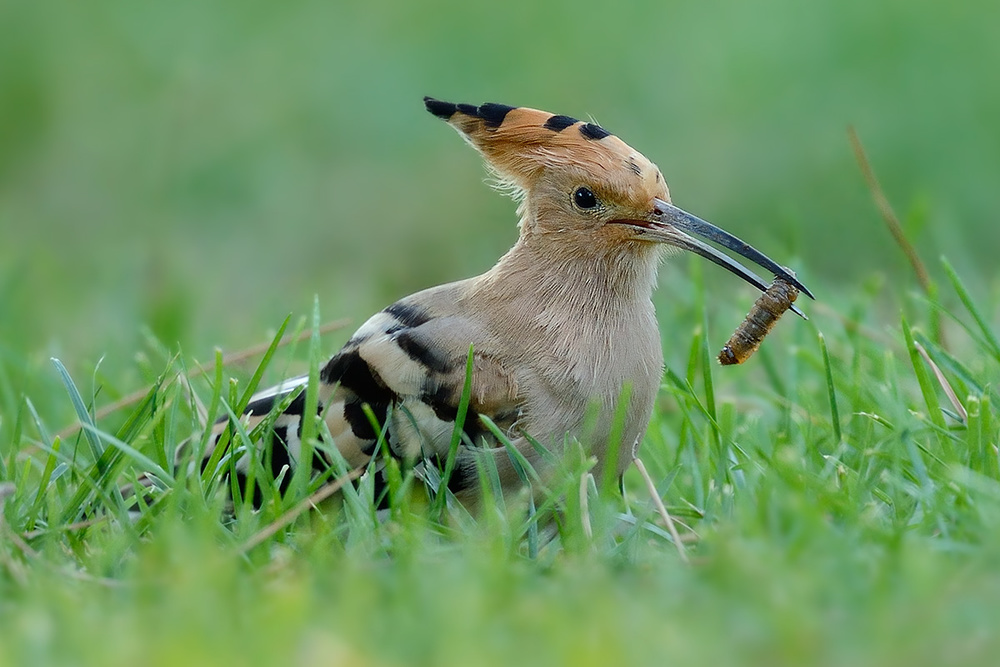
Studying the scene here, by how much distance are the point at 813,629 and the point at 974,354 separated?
2075 mm

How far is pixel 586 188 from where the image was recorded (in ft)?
9.08

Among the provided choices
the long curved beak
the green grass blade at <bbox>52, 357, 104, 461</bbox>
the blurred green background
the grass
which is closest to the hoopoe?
the long curved beak

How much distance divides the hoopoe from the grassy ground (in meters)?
0.13

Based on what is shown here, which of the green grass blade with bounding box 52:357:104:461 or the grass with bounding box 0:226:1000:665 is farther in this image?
the green grass blade with bounding box 52:357:104:461

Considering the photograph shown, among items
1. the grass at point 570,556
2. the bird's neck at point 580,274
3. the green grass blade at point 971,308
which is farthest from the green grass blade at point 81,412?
the green grass blade at point 971,308

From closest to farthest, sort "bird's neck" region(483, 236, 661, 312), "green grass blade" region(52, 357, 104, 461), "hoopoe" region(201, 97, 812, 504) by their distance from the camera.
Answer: "green grass blade" region(52, 357, 104, 461), "hoopoe" region(201, 97, 812, 504), "bird's neck" region(483, 236, 661, 312)

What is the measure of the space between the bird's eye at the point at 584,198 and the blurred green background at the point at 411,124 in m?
2.39

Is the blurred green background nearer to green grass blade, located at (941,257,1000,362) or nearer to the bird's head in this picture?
the bird's head

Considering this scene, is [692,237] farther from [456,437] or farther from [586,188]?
[456,437]

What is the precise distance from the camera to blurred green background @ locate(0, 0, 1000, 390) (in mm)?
5793

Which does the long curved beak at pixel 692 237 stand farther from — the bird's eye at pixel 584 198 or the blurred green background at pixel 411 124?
the blurred green background at pixel 411 124

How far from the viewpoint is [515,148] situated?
Result: 2855mm

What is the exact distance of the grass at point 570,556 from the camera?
1.58 meters

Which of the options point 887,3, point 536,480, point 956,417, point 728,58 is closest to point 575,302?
point 536,480
